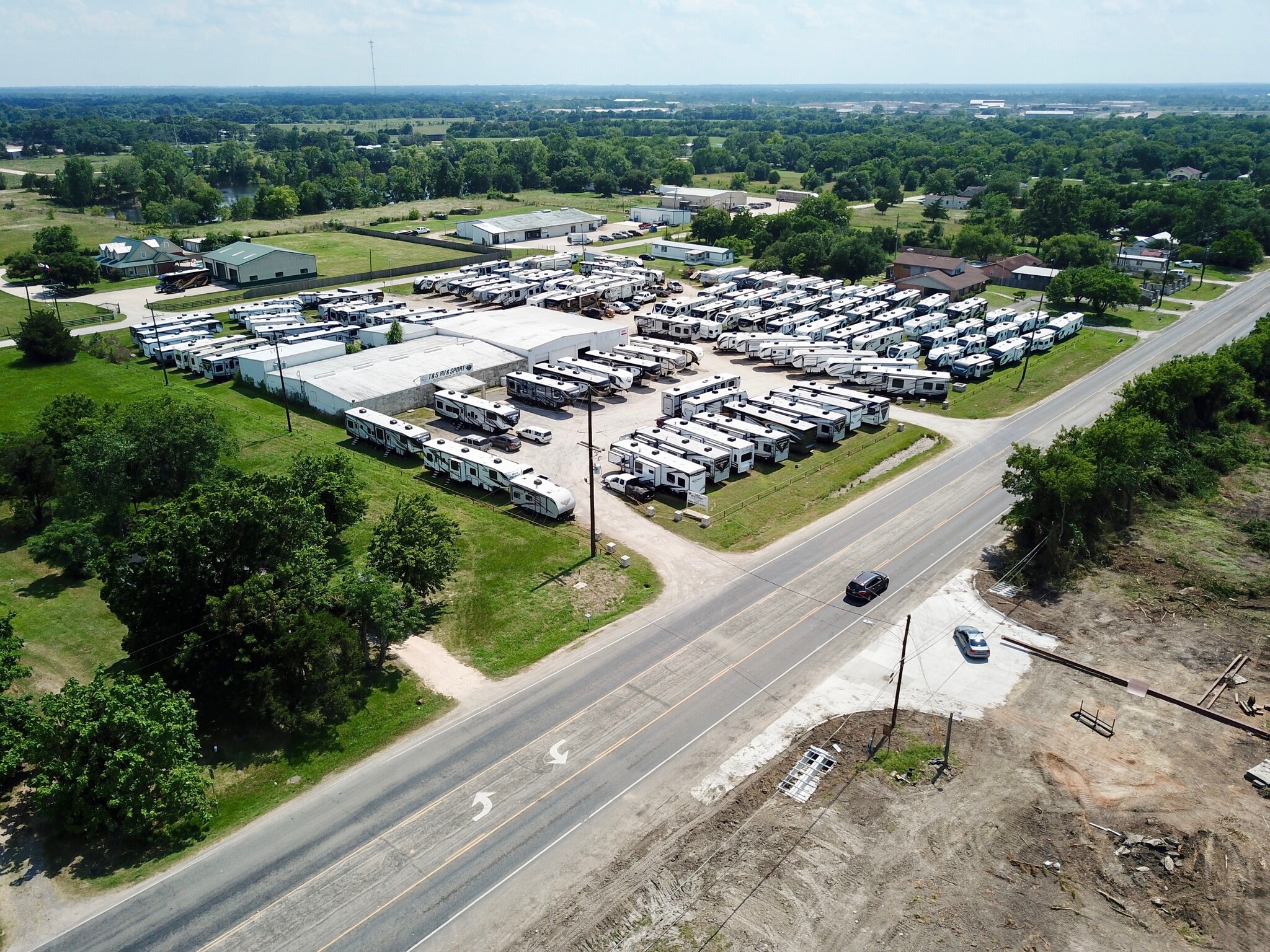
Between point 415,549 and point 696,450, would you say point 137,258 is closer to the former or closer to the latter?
point 696,450

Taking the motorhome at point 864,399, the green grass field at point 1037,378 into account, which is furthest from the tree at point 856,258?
the motorhome at point 864,399

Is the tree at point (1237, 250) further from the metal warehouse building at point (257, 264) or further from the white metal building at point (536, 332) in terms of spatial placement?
the metal warehouse building at point (257, 264)

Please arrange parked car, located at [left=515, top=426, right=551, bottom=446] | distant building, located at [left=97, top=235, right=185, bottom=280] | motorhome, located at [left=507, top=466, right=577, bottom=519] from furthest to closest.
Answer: distant building, located at [left=97, top=235, right=185, bottom=280], parked car, located at [left=515, top=426, right=551, bottom=446], motorhome, located at [left=507, top=466, right=577, bottom=519]

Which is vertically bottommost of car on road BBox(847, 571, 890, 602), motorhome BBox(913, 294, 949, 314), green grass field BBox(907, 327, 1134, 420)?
car on road BBox(847, 571, 890, 602)

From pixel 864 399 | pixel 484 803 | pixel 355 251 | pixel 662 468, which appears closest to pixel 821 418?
pixel 864 399

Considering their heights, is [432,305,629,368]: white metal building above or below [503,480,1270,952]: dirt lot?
above

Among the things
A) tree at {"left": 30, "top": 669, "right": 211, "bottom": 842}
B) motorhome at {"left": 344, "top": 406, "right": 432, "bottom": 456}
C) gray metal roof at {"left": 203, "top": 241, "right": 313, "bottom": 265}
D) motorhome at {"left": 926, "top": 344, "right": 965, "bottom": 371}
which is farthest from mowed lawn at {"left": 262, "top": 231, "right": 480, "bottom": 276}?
tree at {"left": 30, "top": 669, "right": 211, "bottom": 842}

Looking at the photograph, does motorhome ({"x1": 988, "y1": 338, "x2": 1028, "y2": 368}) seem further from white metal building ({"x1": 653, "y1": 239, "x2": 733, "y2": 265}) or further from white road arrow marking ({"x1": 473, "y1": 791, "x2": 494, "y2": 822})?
white road arrow marking ({"x1": 473, "y1": 791, "x2": 494, "y2": 822})
